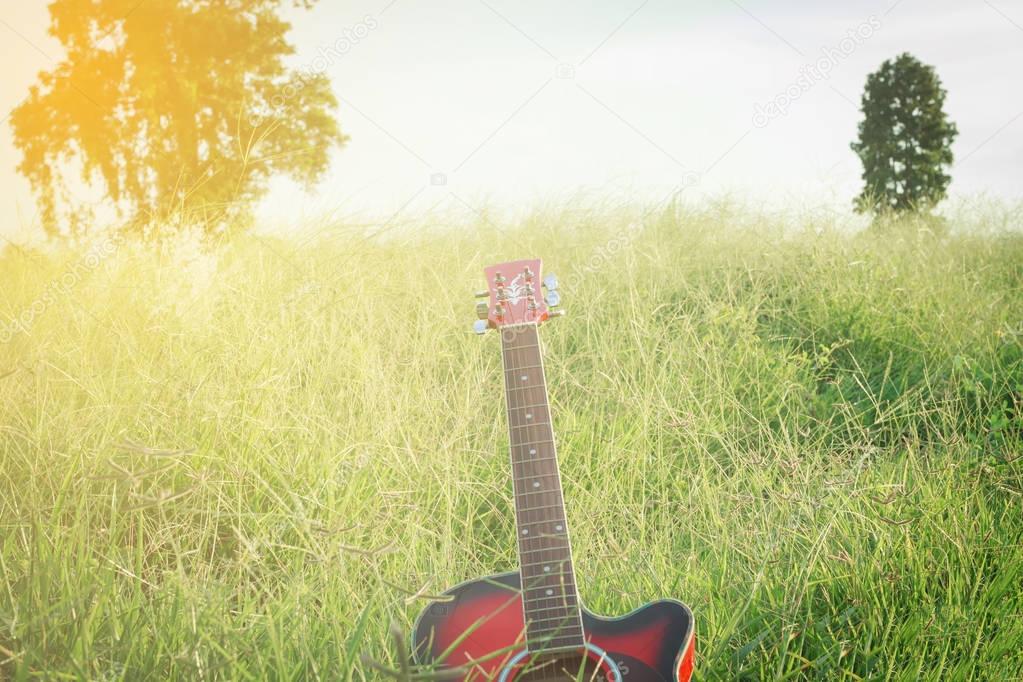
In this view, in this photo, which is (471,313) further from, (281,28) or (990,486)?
(281,28)

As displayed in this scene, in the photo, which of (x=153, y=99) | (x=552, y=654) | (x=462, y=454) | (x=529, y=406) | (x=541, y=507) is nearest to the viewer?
(x=552, y=654)

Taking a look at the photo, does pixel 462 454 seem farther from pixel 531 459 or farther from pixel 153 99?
pixel 153 99

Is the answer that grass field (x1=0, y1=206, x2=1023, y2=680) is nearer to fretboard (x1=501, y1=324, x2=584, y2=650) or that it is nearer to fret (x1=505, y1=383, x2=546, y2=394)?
fretboard (x1=501, y1=324, x2=584, y2=650)

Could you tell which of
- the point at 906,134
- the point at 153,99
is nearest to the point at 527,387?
the point at 153,99

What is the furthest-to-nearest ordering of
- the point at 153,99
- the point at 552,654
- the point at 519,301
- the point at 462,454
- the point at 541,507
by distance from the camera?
1. the point at 153,99
2. the point at 462,454
3. the point at 519,301
4. the point at 541,507
5. the point at 552,654

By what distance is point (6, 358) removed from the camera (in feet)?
14.0

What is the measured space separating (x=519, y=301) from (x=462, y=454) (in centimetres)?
154

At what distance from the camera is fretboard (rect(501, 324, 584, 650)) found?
1983 mm

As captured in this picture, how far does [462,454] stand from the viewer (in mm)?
3785

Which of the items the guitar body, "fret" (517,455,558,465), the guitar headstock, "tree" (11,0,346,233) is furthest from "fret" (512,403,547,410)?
"tree" (11,0,346,233)

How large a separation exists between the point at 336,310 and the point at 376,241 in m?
1.55

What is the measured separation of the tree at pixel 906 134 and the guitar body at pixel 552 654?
9.49 m

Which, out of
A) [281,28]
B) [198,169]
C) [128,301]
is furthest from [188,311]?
[281,28]

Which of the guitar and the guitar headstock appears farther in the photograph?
the guitar headstock
